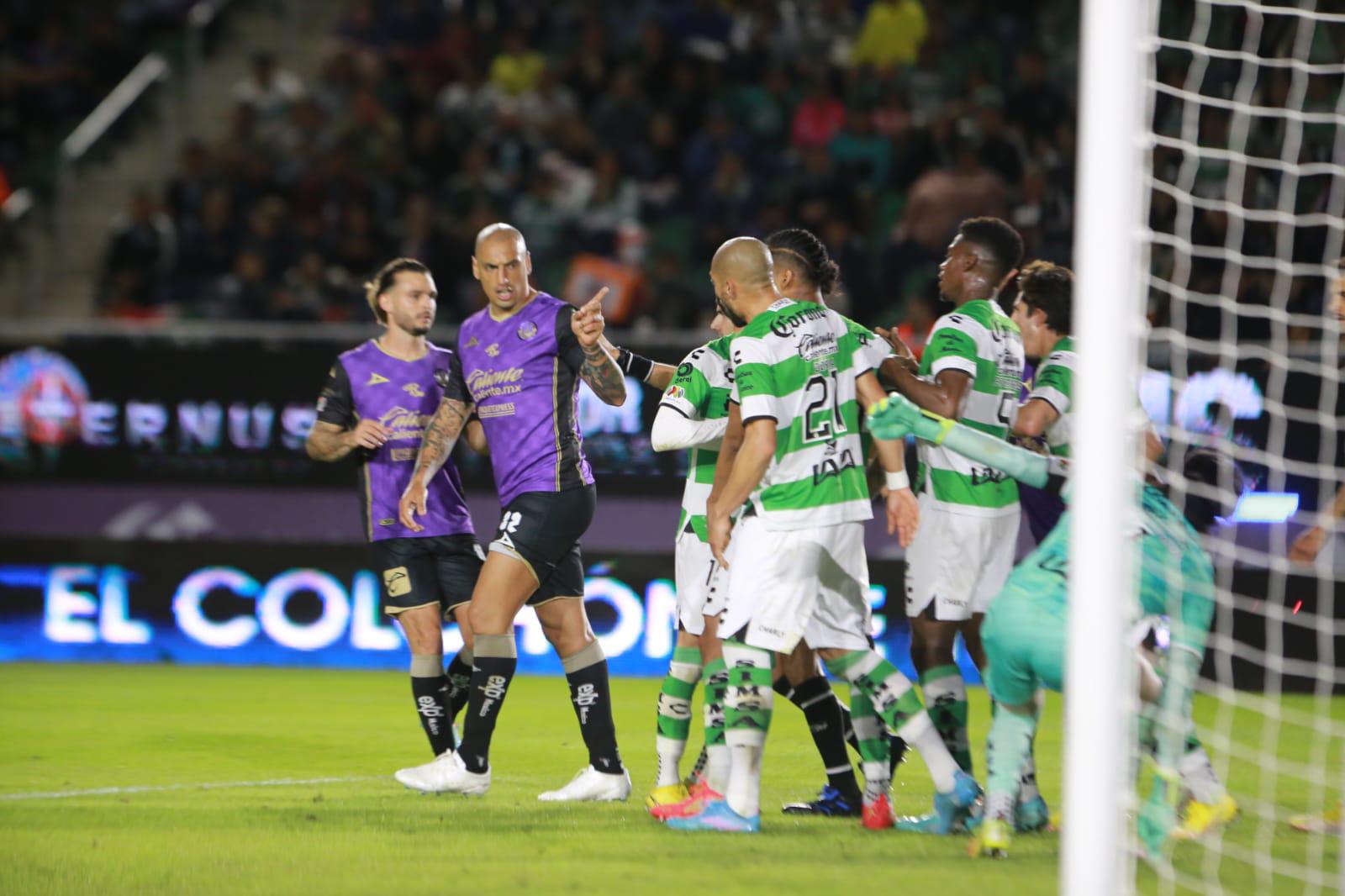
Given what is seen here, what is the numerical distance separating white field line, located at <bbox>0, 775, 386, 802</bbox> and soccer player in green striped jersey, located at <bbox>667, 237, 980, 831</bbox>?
1.88 metres

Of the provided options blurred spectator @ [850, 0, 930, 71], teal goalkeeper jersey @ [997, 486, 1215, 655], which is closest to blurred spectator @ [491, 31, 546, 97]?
blurred spectator @ [850, 0, 930, 71]

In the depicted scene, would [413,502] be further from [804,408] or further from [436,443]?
[804,408]

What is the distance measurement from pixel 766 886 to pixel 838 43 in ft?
38.1

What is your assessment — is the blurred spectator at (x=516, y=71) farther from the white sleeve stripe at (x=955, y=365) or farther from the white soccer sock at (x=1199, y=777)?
the white soccer sock at (x=1199, y=777)

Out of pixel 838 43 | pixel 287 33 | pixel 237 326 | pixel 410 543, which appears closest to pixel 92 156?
pixel 287 33

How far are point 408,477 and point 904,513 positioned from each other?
8.21ft

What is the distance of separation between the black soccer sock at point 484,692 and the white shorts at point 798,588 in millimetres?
1118

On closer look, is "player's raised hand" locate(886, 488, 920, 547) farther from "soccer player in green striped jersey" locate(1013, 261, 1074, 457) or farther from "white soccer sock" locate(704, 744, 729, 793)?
"white soccer sock" locate(704, 744, 729, 793)

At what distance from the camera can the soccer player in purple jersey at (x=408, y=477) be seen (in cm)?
691

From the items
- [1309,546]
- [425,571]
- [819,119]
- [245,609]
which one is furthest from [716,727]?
[819,119]

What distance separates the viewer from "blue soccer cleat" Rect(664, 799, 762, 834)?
568 cm

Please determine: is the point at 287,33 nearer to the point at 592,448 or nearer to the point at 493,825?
the point at 592,448

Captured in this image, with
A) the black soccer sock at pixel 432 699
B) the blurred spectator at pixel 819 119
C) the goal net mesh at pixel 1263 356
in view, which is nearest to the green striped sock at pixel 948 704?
the black soccer sock at pixel 432 699

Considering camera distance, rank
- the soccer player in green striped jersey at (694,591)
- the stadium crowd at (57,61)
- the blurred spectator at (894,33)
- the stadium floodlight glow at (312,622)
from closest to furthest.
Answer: the soccer player in green striped jersey at (694,591)
the stadium floodlight glow at (312,622)
the blurred spectator at (894,33)
the stadium crowd at (57,61)
